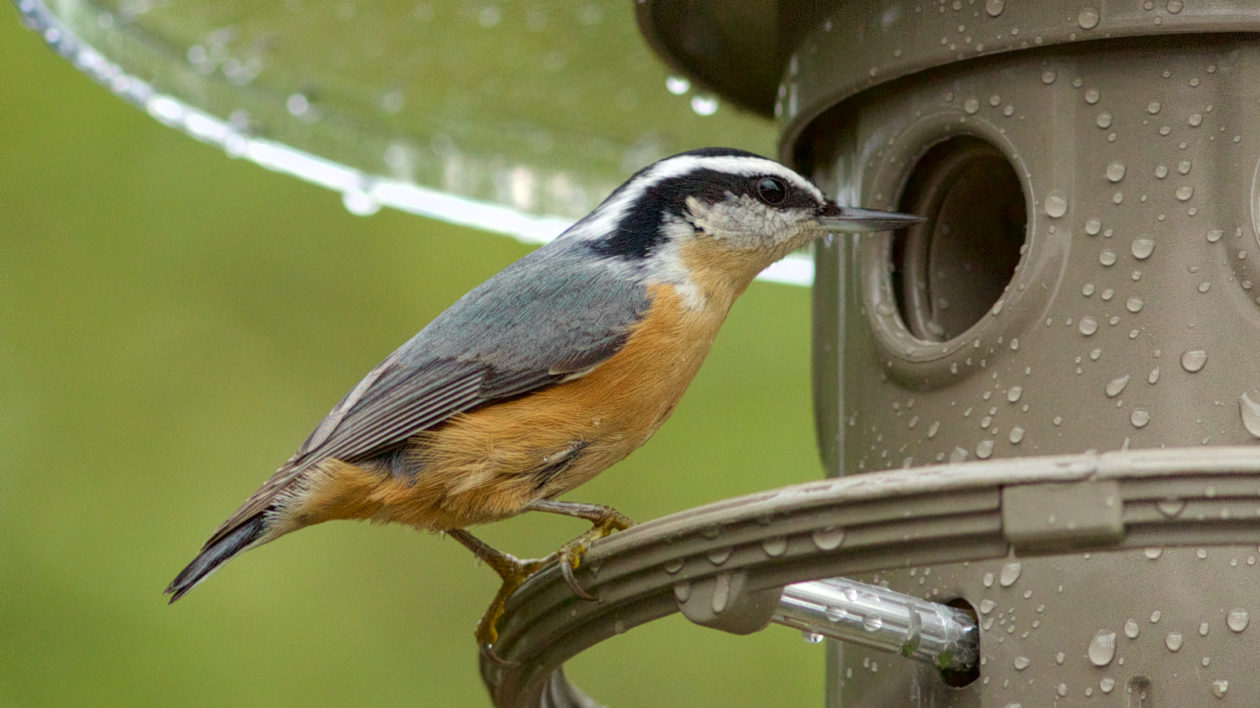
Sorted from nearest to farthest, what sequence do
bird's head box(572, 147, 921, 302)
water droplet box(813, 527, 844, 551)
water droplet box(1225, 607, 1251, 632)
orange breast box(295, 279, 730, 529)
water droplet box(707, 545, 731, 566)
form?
water droplet box(813, 527, 844, 551)
water droplet box(707, 545, 731, 566)
water droplet box(1225, 607, 1251, 632)
orange breast box(295, 279, 730, 529)
bird's head box(572, 147, 921, 302)

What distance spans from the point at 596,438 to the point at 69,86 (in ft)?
12.5

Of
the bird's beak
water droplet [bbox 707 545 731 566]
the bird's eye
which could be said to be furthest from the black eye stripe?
water droplet [bbox 707 545 731 566]

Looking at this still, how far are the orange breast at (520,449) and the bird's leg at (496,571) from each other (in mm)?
150

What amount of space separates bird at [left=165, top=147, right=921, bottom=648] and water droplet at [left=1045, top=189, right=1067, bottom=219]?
0.95 ft

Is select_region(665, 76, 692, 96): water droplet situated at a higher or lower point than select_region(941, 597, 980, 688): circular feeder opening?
higher

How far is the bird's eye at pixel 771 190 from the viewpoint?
3352mm

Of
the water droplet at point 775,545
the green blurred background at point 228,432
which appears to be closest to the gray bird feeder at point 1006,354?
the water droplet at point 775,545

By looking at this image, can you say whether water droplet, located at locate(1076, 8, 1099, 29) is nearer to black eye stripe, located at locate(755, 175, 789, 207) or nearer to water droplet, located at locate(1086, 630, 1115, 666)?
black eye stripe, located at locate(755, 175, 789, 207)

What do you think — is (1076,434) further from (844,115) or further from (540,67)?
(540,67)

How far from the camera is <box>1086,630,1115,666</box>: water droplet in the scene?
103 inches

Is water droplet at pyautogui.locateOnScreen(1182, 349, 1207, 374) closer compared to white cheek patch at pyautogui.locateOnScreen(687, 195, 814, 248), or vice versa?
water droplet at pyautogui.locateOnScreen(1182, 349, 1207, 374)

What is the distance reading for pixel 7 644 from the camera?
5.59 meters

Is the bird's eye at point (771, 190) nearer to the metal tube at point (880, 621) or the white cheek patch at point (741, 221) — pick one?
the white cheek patch at point (741, 221)

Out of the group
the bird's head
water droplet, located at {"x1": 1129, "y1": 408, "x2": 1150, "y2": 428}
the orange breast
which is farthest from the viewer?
the bird's head
